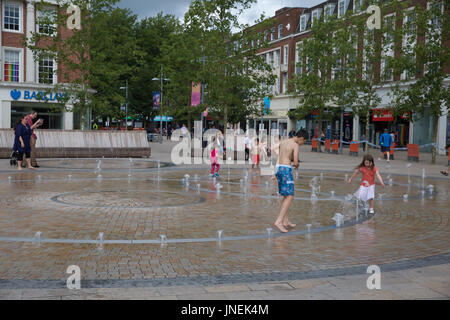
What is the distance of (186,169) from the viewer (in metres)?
20.1

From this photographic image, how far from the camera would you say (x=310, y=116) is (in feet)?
182

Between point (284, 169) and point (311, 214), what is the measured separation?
2086 millimetres

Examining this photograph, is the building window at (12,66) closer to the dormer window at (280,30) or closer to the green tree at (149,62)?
the green tree at (149,62)

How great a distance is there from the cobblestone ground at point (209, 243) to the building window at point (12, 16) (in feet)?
91.3

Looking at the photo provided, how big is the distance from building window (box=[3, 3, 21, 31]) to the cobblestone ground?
27.8 m

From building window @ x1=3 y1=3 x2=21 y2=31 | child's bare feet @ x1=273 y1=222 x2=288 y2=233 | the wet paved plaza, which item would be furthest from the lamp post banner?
child's bare feet @ x1=273 y1=222 x2=288 y2=233

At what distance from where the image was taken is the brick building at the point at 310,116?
38.9 m

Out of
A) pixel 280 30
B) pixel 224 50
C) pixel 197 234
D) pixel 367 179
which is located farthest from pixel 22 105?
pixel 197 234

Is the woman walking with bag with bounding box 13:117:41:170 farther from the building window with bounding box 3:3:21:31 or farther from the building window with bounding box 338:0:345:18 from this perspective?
the building window with bounding box 338:0:345:18

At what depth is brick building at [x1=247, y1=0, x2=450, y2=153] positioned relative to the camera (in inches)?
1532

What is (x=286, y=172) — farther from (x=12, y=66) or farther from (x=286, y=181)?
(x=12, y=66)

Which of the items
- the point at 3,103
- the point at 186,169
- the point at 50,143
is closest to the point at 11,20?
the point at 3,103

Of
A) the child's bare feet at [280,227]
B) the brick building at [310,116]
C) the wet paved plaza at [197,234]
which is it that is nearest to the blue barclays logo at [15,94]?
the brick building at [310,116]
